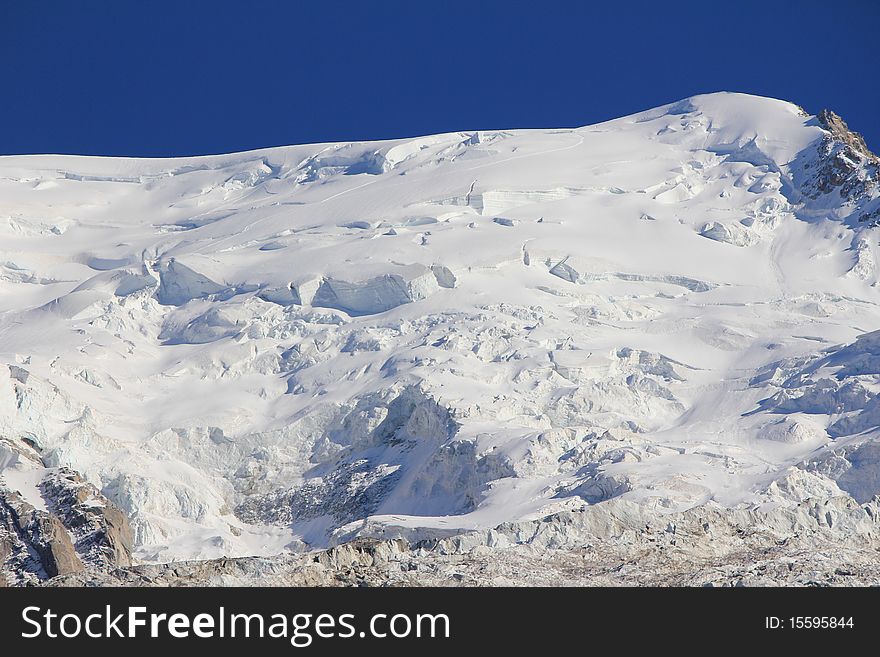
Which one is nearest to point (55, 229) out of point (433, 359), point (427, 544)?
point (433, 359)

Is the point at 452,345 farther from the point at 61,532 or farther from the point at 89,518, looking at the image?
the point at 61,532

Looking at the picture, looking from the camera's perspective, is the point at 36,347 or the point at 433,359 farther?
the point at 36,347

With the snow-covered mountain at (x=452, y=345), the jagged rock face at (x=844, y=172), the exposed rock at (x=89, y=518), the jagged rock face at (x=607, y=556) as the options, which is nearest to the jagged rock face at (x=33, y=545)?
the snow-covered mountain at (x=452, y=345)

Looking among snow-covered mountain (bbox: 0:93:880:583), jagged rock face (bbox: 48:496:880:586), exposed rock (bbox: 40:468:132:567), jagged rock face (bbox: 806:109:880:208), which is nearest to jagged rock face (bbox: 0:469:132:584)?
exposed rock (bbox: 40:468:132:567)

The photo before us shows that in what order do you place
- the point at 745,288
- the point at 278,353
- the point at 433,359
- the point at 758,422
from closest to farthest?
the point at 758,422 → the point at 433,359 → the point at 278,353 → the point at 745,288

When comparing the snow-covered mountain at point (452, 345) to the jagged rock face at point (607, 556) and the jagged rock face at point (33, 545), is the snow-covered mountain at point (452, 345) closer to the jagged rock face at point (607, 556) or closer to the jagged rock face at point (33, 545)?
the jagged rock face at point (33, 545)

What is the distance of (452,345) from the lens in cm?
13400

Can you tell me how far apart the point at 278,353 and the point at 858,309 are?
53861 mm

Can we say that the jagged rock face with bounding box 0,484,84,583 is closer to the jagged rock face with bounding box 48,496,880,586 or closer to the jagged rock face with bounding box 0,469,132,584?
the jagged rock face with bounding box 0,469,132,584

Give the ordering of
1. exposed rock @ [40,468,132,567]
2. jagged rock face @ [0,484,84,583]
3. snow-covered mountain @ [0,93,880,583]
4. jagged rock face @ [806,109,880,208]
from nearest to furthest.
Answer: jagged rock face @ [0,484,84,583] → exposed rock @ [40,468,132,567] → snow-covered mountain @ [0,93,880,583] → jagged rock face @ [806,109,880,208]

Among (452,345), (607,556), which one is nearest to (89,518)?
(607,556)

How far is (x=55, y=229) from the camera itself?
637ft

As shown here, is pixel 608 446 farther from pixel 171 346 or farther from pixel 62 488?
pixel 171 346

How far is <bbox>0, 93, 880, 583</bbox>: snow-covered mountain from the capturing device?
352ft
